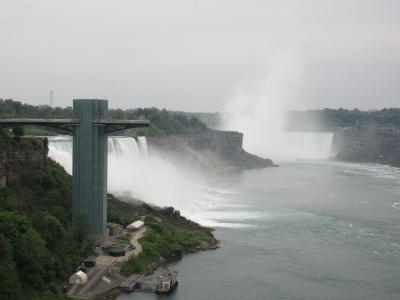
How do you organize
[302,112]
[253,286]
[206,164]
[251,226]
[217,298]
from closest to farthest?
[217,298] < [253,286] < [251,226] < [206,164] < [302,112]

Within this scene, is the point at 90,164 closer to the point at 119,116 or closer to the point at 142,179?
the point at 142,179

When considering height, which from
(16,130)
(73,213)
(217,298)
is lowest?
(217,298)

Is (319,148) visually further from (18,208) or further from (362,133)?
(18,208)

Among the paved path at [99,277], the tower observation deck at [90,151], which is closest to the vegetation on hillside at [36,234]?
the paved path at [99,277]

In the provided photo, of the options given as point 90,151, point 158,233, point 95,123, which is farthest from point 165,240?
point 95,123

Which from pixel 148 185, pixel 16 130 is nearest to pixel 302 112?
pixel 148 185

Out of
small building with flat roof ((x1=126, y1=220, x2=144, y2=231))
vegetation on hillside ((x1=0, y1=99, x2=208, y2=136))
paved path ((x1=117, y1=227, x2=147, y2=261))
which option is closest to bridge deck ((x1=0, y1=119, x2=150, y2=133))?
paved path ((x1=117, y1=227, x2=147, y2=261))

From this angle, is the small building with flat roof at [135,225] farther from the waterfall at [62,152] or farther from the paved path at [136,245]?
the waterfall at [62,152]
